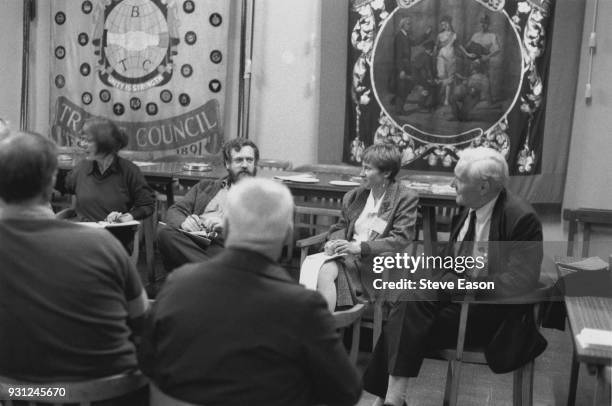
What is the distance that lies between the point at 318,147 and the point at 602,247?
236 cm

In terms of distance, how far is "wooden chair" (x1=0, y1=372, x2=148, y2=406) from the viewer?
5.99 feet

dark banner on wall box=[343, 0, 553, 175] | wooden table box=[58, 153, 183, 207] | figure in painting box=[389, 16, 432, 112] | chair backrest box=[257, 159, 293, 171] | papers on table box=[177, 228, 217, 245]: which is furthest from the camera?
chair backrest box=[257, 159, 293, 171]

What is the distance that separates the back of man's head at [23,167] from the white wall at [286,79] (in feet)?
15.3

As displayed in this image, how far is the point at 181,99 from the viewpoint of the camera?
6.76 metres

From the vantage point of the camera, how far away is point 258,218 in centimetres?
176

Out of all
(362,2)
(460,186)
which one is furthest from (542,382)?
(362,2)

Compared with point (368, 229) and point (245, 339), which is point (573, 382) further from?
point (245, 339)

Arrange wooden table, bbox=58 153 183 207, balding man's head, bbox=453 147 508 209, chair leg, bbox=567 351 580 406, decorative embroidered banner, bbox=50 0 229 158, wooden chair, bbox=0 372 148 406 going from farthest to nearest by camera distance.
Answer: decorative embroidered banner, bbox=50 0 229 158 → wooden table, bbox=58 153 183 207 → chair leg, bbox=567 351 580 406 → balding man's head, bbox=453 147 508 209 → wooden chair, bbox=0 372 148 406

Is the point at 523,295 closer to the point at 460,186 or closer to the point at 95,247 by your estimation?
the point at 460,186

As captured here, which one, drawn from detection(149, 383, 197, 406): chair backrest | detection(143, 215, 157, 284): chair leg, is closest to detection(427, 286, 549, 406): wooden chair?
detection(149, 383, 197, 406): chair backrest

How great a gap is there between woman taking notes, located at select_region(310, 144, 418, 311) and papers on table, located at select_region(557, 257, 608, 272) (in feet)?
2.90

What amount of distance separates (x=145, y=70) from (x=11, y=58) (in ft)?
5.12

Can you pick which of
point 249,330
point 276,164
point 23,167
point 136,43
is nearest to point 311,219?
point 276,164

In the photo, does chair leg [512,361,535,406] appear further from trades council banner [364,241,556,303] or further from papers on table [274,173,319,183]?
papers on table [274,173,319,183]
